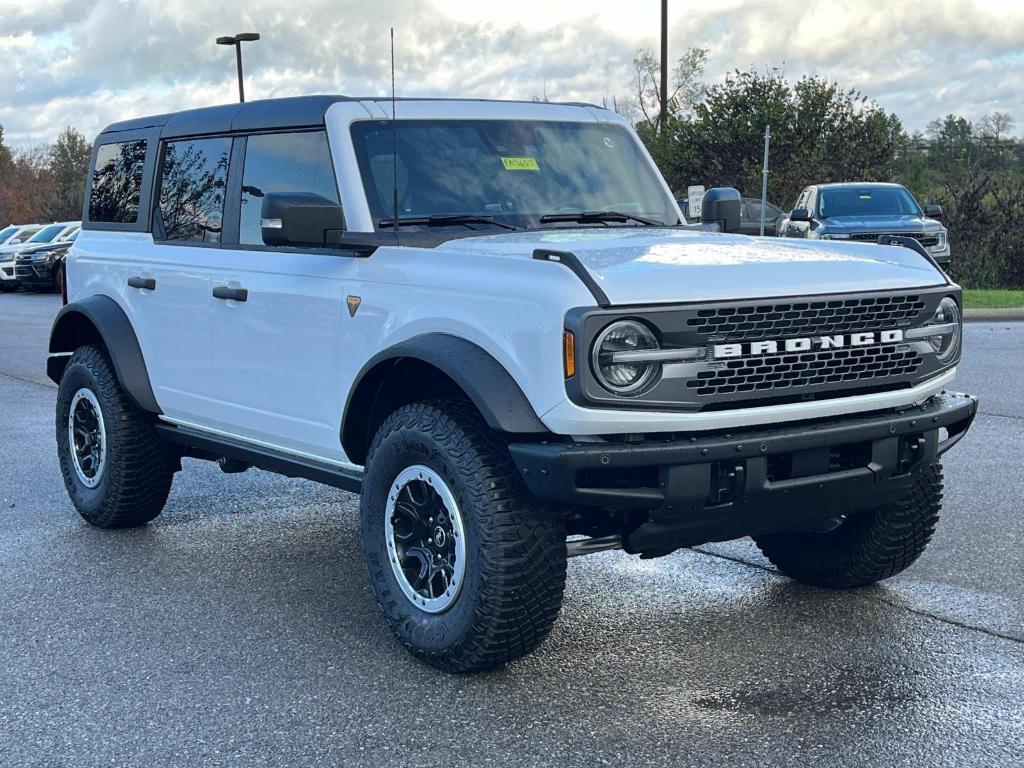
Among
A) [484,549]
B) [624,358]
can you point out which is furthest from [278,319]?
[624,358]

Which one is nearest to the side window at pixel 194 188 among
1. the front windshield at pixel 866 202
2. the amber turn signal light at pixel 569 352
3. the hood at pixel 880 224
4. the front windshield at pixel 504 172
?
the front windshield at pixel 504 172

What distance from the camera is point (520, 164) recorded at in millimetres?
5727

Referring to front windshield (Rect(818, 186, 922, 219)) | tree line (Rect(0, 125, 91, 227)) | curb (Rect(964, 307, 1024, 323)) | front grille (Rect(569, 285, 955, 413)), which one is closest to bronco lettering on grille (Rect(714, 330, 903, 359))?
front grille (Rect(569, 285, 955, 413))

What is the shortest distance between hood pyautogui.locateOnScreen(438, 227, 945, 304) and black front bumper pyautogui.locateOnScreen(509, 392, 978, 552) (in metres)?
0.44

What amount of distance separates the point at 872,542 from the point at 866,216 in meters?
17.9

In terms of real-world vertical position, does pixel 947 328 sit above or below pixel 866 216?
below

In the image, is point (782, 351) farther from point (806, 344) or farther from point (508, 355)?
point (508, 355)

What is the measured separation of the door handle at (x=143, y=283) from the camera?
632 cm

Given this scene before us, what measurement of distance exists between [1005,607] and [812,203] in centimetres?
1843

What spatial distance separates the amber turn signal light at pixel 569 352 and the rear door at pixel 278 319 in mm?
1291

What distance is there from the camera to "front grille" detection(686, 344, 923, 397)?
4.23 m

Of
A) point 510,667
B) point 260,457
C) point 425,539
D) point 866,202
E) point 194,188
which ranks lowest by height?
point 510,667

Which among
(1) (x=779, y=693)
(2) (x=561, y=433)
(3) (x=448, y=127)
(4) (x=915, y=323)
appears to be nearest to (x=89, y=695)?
(2) (x=561, y=433)

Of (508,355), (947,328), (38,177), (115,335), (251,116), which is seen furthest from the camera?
(38,177)
